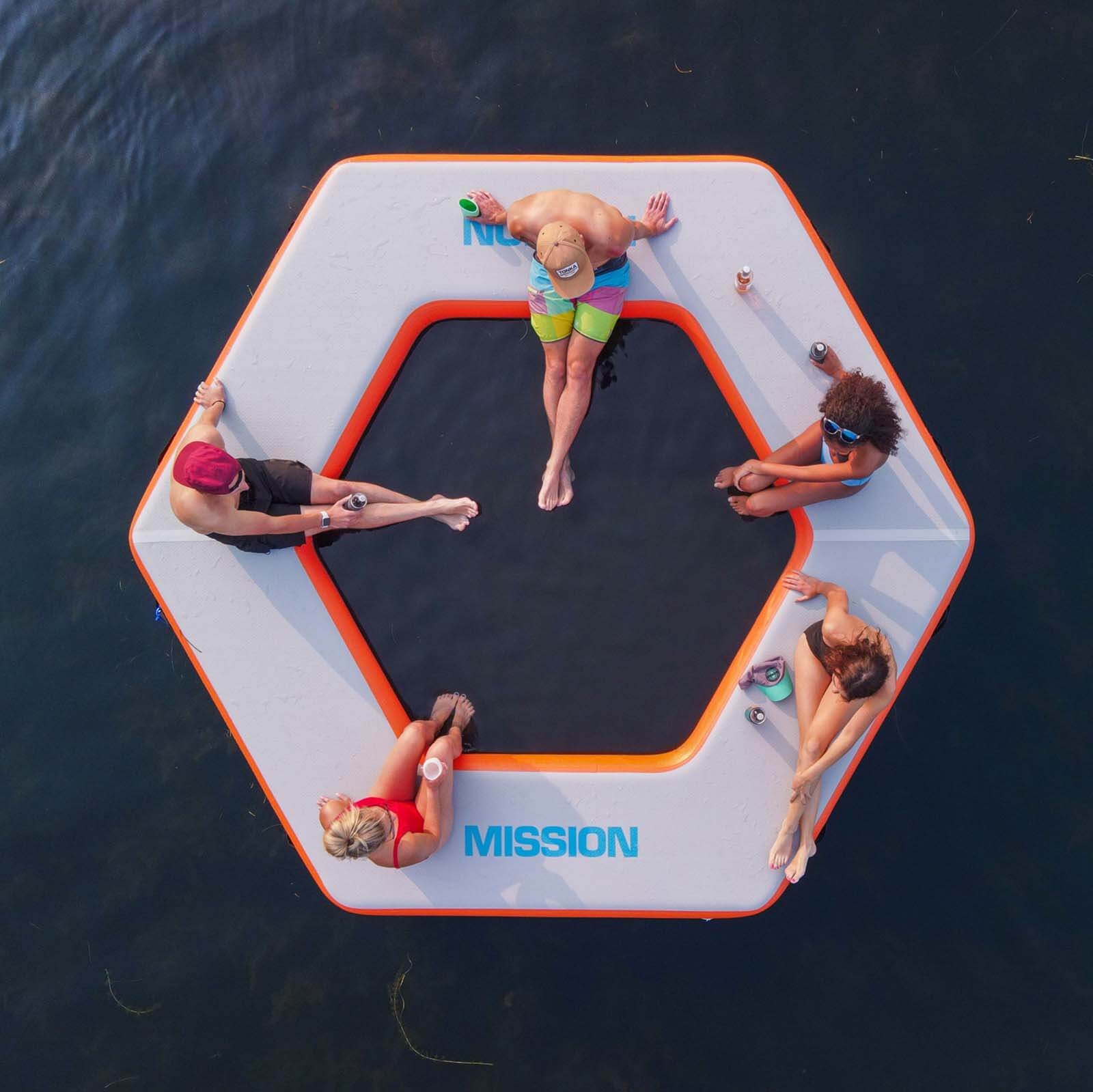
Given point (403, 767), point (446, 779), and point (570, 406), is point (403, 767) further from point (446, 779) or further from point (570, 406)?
point (570, 406)

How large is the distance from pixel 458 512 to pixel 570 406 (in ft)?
3.54

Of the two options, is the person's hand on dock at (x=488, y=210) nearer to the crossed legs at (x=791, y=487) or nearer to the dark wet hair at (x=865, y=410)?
the crossed legs at (x=791, y=487)

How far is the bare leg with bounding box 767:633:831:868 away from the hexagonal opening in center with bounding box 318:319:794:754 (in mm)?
519

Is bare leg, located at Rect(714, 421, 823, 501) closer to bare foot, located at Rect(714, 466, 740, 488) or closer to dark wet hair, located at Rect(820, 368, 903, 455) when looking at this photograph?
bare foot, located at Rect(714, 466, 740, 488)

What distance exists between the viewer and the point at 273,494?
15.8 feet

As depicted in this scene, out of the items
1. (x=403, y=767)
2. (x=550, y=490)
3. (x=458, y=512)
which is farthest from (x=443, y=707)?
(x=550, y=490)

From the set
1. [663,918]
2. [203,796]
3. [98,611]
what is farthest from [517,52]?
[663,918]

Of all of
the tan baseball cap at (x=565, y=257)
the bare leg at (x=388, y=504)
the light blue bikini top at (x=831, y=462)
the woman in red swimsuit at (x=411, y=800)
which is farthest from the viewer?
the bare leg at (x=388, y=504)

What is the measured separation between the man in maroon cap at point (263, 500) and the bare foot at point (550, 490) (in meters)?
0.49

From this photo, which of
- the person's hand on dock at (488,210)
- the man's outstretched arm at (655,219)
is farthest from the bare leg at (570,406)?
the person's hand on dock at (488,210)

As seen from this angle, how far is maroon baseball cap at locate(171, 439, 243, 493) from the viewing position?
391 cm

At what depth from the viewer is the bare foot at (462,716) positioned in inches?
201

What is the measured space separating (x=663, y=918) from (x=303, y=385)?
458 centimetres

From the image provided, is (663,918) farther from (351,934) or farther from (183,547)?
(183,547)
